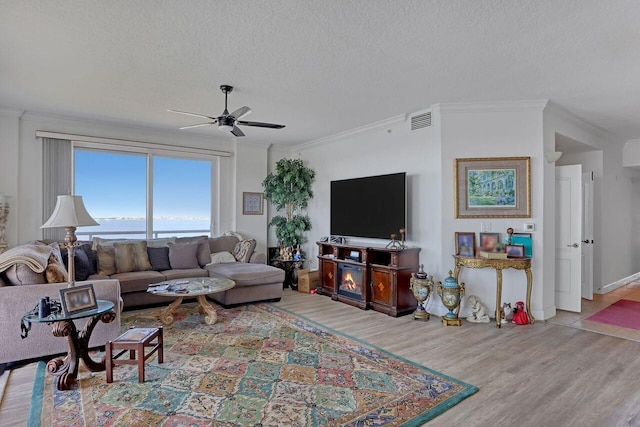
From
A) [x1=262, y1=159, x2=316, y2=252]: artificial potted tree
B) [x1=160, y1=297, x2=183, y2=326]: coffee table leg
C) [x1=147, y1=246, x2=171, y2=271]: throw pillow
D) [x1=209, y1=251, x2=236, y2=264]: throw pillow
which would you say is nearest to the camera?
[x1=160, y1=297, x2=183, y2=326]: coffee table leg

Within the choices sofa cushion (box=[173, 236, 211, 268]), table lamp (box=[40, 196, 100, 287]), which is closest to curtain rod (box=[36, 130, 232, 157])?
sofa cushion (box=[173, 236, 211, 268])

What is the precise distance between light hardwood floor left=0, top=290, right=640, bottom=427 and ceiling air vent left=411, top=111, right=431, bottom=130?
251 cm

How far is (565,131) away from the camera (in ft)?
15.9

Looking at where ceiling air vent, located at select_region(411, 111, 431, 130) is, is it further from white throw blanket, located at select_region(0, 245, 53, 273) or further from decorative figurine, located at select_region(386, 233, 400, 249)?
white throw blanket, located at select_region(0, 245, 53, 273)

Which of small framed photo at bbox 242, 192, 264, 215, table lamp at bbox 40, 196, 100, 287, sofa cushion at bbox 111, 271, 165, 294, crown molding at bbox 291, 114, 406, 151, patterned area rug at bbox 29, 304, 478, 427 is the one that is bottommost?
patterned area rug at bbox 29, 304, 478, 427

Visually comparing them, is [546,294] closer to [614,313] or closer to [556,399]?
[614,313]

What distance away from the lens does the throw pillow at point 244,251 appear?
598 centimetres

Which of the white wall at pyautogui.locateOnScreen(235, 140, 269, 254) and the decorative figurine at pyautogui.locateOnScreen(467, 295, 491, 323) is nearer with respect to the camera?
the decorative figurine at pyautogui.locateOnScreen(467, 295, 491, 323)

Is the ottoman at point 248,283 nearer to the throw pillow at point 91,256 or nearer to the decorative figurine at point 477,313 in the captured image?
the throw pillow at point 91,256

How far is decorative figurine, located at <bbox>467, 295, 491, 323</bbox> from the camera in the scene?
4.31 meters

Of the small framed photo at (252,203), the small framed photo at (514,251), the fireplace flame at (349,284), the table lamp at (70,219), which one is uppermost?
the small framed photo at (252,203)

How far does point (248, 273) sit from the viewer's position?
5.00 metres

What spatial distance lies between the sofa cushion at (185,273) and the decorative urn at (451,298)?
3323mm

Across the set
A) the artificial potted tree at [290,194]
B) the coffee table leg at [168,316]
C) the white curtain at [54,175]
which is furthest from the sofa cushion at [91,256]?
the artificial potted tree at [290,194]
